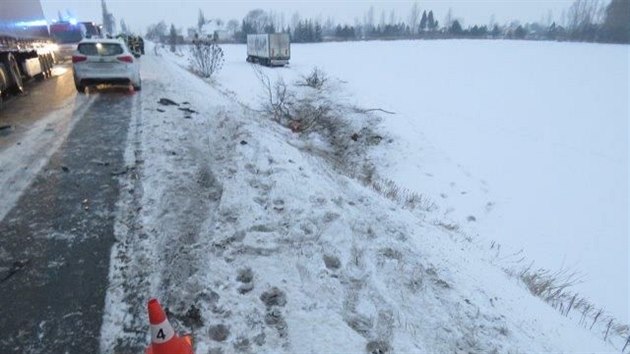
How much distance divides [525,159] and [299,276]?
13449 millimetres

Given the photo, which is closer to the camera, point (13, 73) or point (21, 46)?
point (13, 73)

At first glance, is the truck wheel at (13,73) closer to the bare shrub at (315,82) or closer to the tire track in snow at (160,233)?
the tire track in snow at (160,233)

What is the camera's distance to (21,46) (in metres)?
13.0

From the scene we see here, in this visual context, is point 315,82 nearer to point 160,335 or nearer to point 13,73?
point 13,73

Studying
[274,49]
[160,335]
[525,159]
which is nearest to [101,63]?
[160,335]

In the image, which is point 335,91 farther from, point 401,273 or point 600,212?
point 401,273

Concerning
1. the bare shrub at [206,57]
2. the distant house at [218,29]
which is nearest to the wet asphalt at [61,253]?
the bare shrub at [206,57]

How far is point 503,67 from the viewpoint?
37281mm

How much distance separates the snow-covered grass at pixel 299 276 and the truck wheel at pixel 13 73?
26.4 feet

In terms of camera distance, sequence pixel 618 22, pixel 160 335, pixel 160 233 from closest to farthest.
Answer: pixel 160 335
pixel 160 233
pixel 618 22

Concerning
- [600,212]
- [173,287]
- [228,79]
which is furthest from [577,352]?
[228,79]

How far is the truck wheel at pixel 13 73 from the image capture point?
11227 mm

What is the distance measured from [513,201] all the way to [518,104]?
13.9m

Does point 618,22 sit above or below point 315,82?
above
